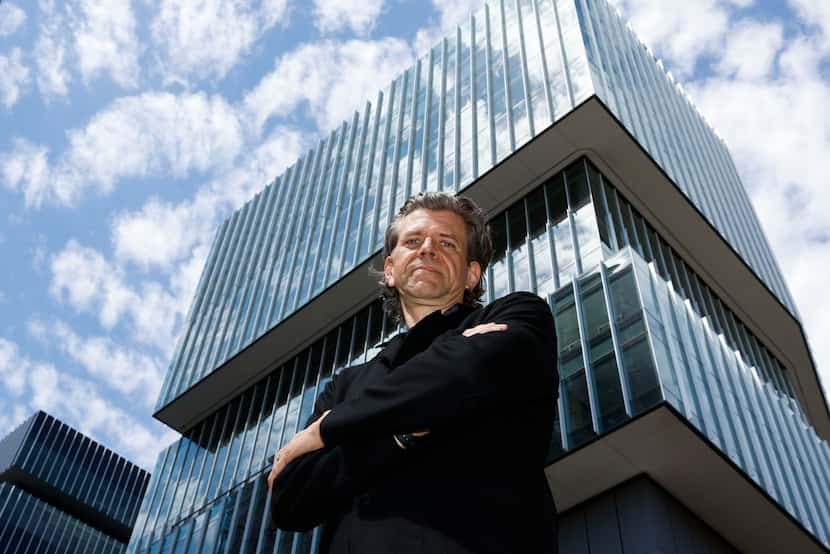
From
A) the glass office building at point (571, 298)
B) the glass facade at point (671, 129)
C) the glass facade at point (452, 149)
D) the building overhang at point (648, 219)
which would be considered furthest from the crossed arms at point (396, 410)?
the glass facade at point (671, 129)

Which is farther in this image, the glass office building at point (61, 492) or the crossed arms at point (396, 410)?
Answer: the glass office building at point (61, 492)

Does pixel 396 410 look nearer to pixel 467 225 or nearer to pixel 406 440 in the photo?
pixel 406 440

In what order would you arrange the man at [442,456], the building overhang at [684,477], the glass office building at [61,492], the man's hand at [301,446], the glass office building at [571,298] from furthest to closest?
the glass office building at [61,492] → the glass office building at [571,298] → the building overhang at [684,477] → the man's hand at [301,446] → the man at [442,456]

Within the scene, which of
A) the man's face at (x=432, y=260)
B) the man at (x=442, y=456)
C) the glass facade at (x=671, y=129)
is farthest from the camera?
the glass facade at (x=671, y=129)

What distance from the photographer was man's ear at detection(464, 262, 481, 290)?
3.32m

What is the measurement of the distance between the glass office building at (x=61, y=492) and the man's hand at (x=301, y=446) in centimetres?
8290

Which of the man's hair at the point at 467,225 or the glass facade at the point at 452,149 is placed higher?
the glass facade at the point at 452,149

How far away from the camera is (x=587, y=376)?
17.0m

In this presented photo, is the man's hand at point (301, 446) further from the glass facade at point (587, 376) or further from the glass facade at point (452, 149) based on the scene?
the glass facade at point (452, 149)

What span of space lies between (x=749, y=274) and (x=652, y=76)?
9497 millimetres

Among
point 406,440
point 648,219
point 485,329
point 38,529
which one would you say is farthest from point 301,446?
point 38,529

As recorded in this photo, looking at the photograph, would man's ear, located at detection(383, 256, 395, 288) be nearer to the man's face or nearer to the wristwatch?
the man's face

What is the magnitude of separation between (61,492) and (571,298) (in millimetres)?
76906

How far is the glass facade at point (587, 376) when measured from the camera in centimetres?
1656
